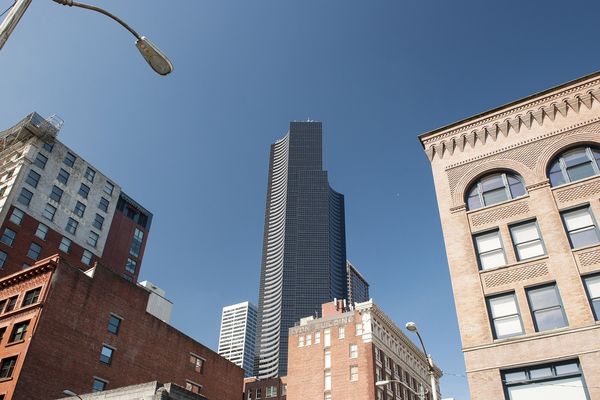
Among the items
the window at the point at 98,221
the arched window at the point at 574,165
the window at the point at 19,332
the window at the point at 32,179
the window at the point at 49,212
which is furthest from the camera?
the window at the point at 98,221

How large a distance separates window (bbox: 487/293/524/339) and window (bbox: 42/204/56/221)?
59616mm

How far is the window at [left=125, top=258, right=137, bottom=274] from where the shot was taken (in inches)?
2896

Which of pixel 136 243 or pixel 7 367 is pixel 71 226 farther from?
pixel 7 367

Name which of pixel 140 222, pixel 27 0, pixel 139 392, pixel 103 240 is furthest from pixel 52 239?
pixel 27 0

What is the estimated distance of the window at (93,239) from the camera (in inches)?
2662

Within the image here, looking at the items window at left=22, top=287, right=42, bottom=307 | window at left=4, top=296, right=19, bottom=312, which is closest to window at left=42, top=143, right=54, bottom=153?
window at left=4, top=296, right=19, bottom=312

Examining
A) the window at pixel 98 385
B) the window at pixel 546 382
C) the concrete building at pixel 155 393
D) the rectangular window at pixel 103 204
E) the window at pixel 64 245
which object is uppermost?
the rectangular window at pixel 103 204

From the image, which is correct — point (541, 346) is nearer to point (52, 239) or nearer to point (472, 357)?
point (472, 357)

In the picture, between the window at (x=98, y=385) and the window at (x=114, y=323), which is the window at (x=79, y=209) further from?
the window at (x=98, y=385)

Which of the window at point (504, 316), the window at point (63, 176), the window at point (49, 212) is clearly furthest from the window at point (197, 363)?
the window at point (504, 316)

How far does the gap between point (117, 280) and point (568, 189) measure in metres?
40.5

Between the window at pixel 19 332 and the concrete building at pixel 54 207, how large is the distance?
59.6 ft

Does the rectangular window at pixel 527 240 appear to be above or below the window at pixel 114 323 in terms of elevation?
below

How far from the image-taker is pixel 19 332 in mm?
37750
